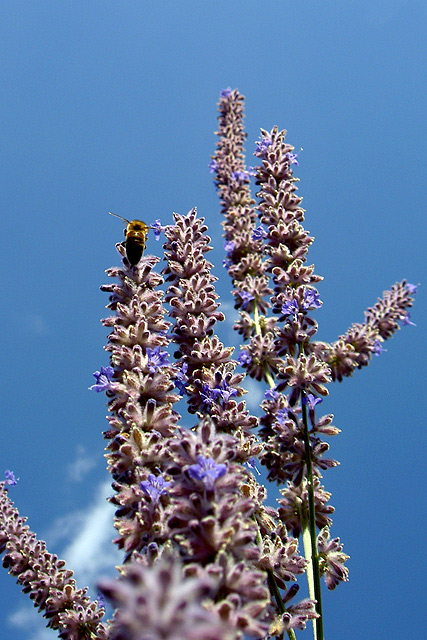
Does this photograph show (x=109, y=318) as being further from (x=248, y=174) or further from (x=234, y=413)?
(x=248, y=174)

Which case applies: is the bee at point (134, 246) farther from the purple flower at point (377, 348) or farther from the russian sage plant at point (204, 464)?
the purple flower at point (377, 348)

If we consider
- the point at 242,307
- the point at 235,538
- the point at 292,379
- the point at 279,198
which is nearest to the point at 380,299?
the point at 242,307

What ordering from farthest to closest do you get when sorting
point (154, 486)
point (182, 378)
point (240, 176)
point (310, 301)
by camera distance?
point (240, 176) < point (310, 301) < point (182, 378) < point (154, 486)

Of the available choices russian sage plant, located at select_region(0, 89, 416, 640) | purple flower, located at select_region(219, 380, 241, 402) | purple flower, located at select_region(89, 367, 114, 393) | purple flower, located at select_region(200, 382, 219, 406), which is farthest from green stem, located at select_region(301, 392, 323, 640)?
purple flower, located at select_region(89, 367, 114, 393)

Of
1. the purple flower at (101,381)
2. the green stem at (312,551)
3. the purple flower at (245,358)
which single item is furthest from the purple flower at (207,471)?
the purple flower at (245,358)

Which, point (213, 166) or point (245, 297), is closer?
point (245, 297)

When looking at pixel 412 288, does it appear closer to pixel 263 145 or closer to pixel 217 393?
pixel 263 145

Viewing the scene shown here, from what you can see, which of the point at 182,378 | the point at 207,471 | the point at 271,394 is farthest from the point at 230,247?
the point at 207,471
